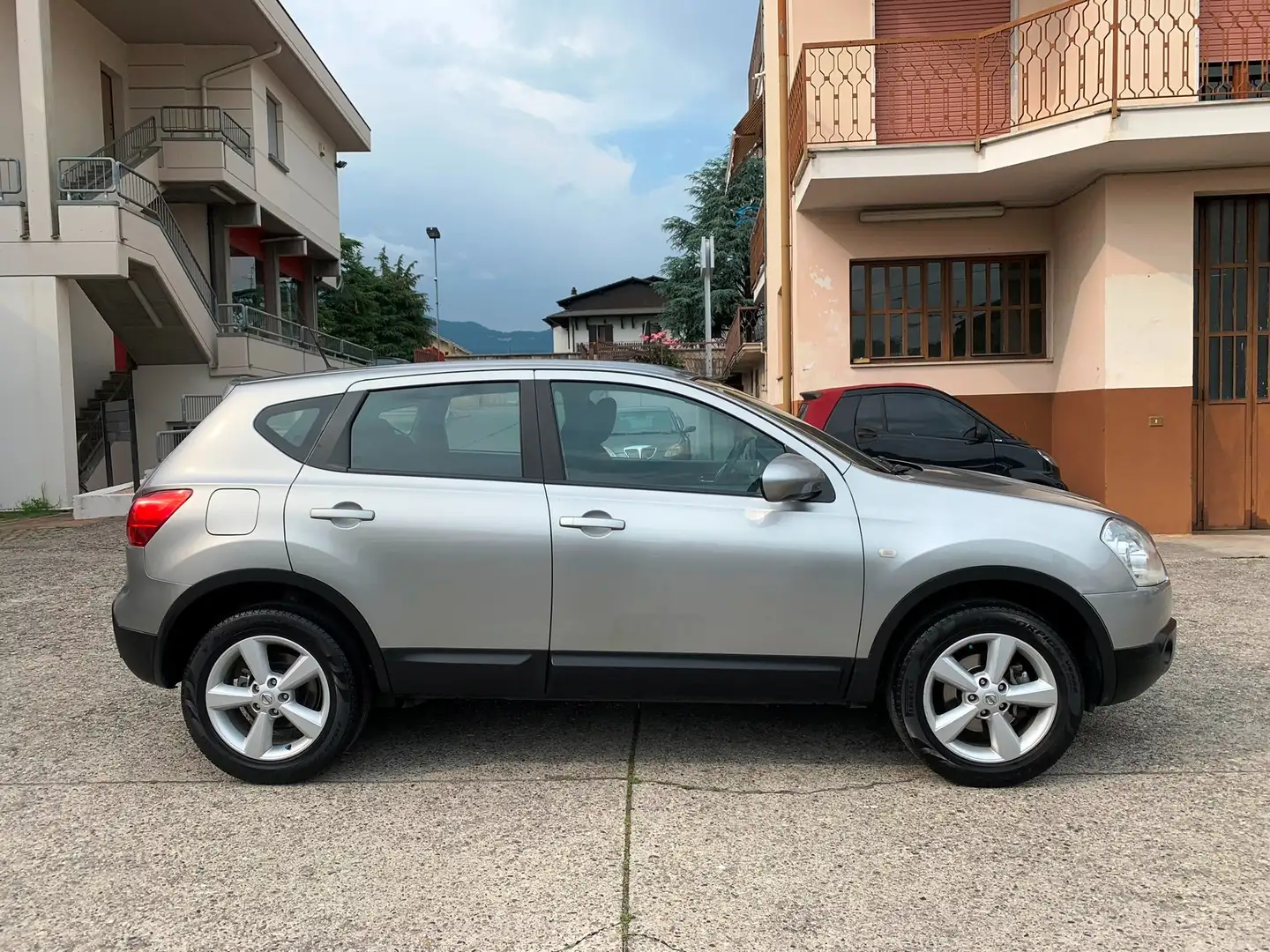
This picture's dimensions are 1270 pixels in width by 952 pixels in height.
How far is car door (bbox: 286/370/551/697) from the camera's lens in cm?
387

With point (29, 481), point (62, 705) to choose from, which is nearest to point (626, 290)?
point (29, 481)

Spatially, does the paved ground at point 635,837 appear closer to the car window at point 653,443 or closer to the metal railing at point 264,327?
the car window at point 653,443

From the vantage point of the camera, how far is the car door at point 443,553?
152 inches

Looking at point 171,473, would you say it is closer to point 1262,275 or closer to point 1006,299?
point 1006,299

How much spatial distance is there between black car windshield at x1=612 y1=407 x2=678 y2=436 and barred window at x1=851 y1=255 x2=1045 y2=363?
8154mm

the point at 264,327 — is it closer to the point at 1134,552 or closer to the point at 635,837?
the point at 635,837

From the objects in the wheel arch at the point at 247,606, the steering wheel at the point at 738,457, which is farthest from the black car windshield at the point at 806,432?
the wheel arch at the point at 247,606

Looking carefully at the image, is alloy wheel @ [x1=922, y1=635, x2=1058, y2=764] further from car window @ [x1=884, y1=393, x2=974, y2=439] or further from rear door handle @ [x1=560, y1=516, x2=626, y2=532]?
car window @ [x1=884, y1=393, x2=974, y2=439]

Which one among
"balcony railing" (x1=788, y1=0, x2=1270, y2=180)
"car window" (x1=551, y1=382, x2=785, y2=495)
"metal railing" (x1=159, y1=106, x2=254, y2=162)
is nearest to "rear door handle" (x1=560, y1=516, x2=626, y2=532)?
"car window" (x1=551, y1=382, x2=785, y2=495)

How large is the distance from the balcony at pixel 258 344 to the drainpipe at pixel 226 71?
4.21 m

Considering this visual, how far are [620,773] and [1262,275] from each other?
32.9ft

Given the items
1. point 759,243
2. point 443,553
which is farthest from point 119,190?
point 443,553

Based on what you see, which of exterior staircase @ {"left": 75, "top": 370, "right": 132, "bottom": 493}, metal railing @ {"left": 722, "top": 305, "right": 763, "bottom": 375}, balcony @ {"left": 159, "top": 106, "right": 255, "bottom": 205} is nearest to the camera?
exterior staircase @ {"left": 75, "top": 370, "right": 132, "bottom": 493}

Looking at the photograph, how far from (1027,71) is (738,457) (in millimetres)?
9127
